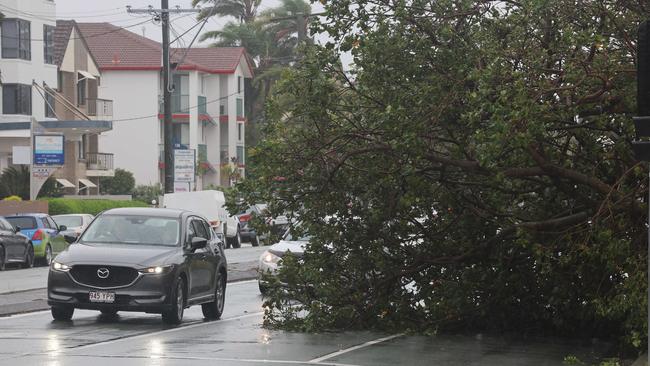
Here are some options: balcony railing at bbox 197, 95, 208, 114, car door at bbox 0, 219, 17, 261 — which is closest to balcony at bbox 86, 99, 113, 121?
balcony railing at bbox 197, 95, 208, 114

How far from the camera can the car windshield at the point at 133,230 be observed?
18969 mm

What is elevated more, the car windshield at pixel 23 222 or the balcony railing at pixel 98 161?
the balcony railing at pixel 98 161

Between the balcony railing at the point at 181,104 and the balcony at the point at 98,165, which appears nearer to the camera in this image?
the balcony at the point at 98,165

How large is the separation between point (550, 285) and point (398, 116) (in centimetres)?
325

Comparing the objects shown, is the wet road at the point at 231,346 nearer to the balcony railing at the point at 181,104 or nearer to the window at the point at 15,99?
the window at the point at 15,99

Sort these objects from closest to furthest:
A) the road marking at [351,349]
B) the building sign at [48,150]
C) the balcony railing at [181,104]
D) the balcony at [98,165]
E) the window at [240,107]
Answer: the road marking at [351,349], the building sign at [48,150], the balcony at [98,165], the balcony railing at [181,104], the window at [240,107]

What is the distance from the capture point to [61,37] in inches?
2712

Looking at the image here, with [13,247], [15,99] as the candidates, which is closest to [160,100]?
[15,99]

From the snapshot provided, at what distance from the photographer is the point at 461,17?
53.0 feet

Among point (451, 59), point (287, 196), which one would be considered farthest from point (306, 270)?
point (451, 59)

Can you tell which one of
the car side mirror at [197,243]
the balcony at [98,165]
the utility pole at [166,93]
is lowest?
the car side mirror at [197,243]

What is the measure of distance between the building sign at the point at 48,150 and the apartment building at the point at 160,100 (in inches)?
1149

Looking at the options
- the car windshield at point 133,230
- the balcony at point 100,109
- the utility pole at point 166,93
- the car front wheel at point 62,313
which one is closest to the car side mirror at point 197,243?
the car windshield at point 133,230

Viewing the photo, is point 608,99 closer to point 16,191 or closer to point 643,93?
point 643,93
